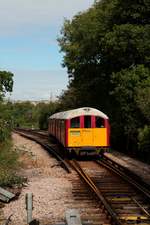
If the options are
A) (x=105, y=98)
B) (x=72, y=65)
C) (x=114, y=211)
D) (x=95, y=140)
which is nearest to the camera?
(x=114, y=211)

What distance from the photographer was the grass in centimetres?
1817

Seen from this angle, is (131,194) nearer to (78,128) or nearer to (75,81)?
(78,128)

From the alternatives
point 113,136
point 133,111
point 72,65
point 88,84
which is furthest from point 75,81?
point 133,111

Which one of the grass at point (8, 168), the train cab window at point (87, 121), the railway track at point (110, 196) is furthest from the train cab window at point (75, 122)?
the railway track at point (110, 196)

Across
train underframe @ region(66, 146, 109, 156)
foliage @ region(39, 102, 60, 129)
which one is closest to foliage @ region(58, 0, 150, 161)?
train underframe @ region(66, 146, 109, 156)

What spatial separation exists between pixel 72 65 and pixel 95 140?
17.0m

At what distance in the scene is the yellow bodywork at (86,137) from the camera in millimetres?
27578

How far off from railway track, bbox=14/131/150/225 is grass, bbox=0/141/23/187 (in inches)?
81.0

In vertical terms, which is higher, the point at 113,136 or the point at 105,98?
the point at 105,98

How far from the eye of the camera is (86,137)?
2767 cm

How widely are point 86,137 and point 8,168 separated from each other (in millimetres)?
6178

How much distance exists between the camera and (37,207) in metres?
14.5

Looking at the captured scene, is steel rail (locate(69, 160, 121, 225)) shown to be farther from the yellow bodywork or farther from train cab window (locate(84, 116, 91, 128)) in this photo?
train cab window (locate(84, 116, 91, 128))

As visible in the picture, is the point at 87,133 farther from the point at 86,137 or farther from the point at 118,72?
the point at 118,72
